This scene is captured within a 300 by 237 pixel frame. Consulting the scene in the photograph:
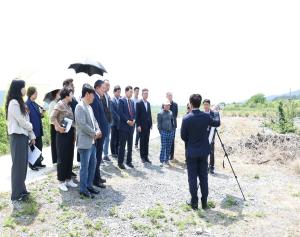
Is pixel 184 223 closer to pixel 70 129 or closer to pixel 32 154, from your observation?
pixel 70 129

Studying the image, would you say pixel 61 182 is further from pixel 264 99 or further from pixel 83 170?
pixel 264 99

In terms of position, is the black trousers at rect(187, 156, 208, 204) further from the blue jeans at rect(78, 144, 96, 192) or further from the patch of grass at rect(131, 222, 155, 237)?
the blue jeans at rect(78, 144, 96, 192)

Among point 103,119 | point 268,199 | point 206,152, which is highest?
point 103,119

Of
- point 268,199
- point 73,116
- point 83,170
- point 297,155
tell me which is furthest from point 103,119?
point 297,155

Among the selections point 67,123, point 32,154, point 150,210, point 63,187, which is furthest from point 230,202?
point 32,154

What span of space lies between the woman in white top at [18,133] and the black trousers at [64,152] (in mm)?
607

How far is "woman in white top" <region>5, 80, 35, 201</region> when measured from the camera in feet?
22.3

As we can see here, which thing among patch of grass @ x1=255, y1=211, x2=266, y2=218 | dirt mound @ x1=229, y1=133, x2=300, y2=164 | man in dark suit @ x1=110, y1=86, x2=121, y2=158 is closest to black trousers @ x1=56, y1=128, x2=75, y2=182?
man in dark suit @ x1=110, y1=86, x2=121, y2=158

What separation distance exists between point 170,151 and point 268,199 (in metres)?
3.82

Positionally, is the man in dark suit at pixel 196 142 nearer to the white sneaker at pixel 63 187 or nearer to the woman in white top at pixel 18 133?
the white sneaker at pixel 63 187

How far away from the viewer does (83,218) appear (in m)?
6.70

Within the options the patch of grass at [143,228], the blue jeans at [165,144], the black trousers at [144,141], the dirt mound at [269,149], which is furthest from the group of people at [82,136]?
the dirt mound at [269,149]

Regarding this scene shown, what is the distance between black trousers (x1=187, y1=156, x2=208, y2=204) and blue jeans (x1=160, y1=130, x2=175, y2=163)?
3739 millimetres

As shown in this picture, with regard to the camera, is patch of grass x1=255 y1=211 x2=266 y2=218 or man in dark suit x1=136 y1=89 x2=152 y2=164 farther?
man in dark suit x1=136 y1=89 x2=152 y2=164
